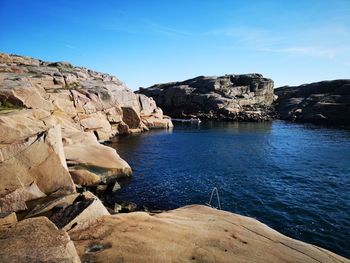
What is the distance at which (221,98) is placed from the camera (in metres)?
118

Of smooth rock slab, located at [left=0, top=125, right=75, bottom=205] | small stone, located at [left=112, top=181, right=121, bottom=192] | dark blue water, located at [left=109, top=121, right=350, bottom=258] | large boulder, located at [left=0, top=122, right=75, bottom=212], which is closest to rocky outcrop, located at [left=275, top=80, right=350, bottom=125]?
dark blue water, located at [left=109, top=121, right=350, bottom=258]

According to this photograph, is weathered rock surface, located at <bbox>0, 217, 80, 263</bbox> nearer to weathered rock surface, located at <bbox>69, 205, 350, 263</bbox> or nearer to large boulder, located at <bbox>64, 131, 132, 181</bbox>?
weathered rock surface, located at <bbox>69, 205, 350, 263</bbox>

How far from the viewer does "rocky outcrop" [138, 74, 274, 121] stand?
114 m

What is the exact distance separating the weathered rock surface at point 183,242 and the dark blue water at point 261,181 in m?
7.96

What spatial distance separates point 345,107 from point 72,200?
10775 centimetres

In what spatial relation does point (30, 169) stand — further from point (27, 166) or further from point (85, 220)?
point (85, 220)

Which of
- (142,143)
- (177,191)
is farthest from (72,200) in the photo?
(142,143)

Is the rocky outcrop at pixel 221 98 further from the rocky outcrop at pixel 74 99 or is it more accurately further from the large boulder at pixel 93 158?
the large boulder at pixel 93 158

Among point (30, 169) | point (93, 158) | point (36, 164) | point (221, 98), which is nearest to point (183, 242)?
point (36, 164)

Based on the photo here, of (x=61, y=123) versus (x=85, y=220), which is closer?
(x=85, y=220)

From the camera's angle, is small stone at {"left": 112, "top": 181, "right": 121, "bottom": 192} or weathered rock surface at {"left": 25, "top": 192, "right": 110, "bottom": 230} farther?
small stone at {"left": 112, "top": 181, "right": 121, "bottom": 192}

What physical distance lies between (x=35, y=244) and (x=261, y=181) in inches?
1028

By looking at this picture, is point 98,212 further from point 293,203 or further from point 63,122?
point 63,122

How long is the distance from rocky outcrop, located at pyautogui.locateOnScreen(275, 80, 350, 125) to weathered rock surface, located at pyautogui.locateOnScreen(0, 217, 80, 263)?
346 ft
